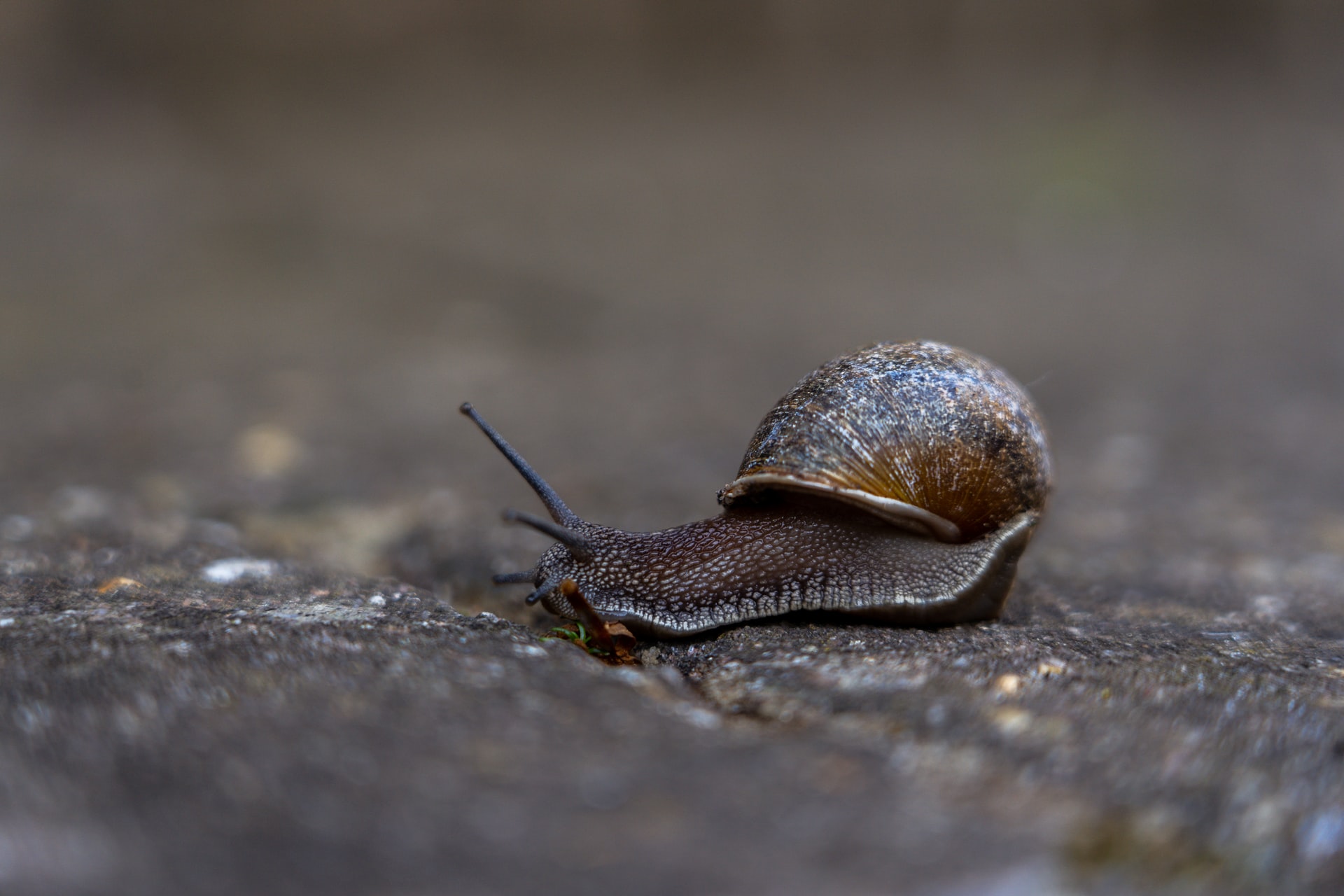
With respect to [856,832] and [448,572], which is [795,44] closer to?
[448,572]

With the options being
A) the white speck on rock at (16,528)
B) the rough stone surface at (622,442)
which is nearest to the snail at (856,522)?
the rough stone surface at (622,442)

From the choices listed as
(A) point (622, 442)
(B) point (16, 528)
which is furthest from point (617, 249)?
(B) point (16, 528)

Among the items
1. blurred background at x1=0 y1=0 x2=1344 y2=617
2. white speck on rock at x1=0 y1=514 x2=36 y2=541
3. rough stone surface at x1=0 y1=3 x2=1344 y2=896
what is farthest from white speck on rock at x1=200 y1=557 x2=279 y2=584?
white speck on rock at x1=0 y1=514 x2=36 y2=541

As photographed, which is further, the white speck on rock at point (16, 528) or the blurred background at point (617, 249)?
the blurred background at point (617, 249)

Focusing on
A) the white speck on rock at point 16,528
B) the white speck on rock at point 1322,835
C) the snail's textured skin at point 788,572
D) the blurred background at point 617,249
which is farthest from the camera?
the blurred background at point 617,249

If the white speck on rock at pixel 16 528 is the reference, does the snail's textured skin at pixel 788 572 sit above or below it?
below

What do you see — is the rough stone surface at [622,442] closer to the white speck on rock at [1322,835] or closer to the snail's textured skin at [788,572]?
the white speck on rock at [1322,835]

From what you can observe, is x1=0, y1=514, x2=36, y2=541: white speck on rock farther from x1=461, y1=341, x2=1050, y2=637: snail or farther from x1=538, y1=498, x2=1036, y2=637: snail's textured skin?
x1=538, y1=498, x2=1036, y2=637: snail's textured skin
